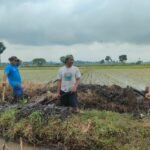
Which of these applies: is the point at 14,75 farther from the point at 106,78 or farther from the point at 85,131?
the point at 106,78

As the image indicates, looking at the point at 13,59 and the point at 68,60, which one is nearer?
the point at 68,60

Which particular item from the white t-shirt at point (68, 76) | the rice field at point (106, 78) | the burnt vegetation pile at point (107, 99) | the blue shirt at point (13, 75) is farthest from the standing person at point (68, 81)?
the rice field at point (106, 78)

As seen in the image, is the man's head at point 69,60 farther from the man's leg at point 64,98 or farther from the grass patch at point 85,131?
the grass patch at point 85,131

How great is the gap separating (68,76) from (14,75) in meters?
2.14

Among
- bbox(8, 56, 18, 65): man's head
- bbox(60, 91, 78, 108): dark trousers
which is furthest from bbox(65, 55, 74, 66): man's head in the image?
bbox(8, 56, 18, 65): man's head

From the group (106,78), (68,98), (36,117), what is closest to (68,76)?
(68,98)

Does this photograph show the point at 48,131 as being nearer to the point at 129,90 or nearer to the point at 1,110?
the point at 1,110

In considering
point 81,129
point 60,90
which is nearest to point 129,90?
point 60,90

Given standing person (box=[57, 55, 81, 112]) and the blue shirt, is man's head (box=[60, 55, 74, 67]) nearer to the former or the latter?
standing person (box=[57, 55, 81, 112])

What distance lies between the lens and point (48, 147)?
21.0ft

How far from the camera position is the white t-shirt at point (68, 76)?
7.96 metres

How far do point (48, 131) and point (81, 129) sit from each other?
61 centimetres

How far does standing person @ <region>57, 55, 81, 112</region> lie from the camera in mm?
7961

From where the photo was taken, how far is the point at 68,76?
26.2 ft
